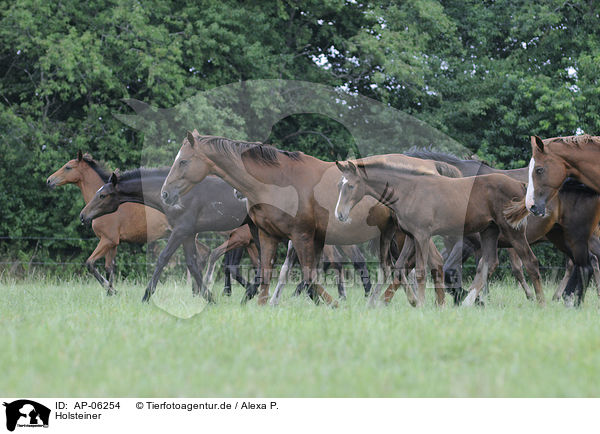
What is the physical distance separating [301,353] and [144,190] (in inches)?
226

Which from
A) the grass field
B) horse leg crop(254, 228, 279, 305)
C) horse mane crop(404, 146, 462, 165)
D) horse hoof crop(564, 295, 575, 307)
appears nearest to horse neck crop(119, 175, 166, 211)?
horse leg crop(254, 228, 279, 305)

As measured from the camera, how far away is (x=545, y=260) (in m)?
18.3

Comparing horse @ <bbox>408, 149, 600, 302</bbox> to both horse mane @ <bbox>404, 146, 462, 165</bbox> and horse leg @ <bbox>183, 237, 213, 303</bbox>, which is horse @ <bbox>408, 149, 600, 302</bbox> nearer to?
horse mane @ <bbox>404, 146, 462, 165</bbox>

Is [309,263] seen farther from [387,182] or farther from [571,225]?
[571,225]

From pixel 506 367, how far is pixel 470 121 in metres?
16.4

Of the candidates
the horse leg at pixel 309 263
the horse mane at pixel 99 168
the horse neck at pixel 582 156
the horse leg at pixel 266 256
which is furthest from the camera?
the horse mane at pixel 99 168

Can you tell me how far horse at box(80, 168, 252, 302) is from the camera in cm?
954

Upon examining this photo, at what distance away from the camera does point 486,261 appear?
8.41m

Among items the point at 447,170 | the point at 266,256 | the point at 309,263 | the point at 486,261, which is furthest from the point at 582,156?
the point at 266,256

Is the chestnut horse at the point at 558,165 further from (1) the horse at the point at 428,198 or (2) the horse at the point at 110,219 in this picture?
(2) the horse at the point at 110,219

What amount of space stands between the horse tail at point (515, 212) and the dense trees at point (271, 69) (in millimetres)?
10662
